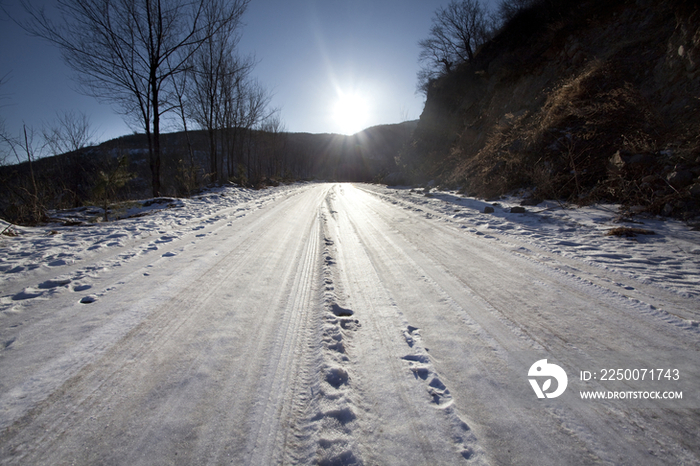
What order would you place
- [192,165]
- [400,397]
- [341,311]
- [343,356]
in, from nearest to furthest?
[400,397]
[343,356]
[341,311]
[192,165]

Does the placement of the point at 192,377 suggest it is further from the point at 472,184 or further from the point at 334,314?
the point at 472,184

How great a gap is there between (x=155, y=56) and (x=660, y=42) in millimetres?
15392

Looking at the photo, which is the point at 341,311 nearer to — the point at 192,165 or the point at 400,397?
the point at 400,397

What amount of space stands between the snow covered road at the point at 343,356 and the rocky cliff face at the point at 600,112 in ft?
9.10

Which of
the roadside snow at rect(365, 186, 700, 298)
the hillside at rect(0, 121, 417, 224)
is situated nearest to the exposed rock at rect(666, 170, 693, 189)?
the roadside snow at rect(365, 186, 700, 298)

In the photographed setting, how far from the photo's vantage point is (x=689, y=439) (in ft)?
3.35

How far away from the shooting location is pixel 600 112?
6.73m

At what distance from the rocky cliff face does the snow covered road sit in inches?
109

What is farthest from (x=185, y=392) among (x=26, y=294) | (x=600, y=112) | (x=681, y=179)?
(x=600, y=112)

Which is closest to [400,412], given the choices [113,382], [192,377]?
[192,377]

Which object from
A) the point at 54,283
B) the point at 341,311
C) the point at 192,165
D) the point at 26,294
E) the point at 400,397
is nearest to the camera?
the point at 400,397

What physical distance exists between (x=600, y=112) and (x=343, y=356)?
8.92 meters

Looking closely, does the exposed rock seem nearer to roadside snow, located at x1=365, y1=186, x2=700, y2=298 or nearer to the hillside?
roadside snow, located at x1=365, y1=186, x2=700, y2=298

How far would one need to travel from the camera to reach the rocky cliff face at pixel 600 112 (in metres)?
4.98
